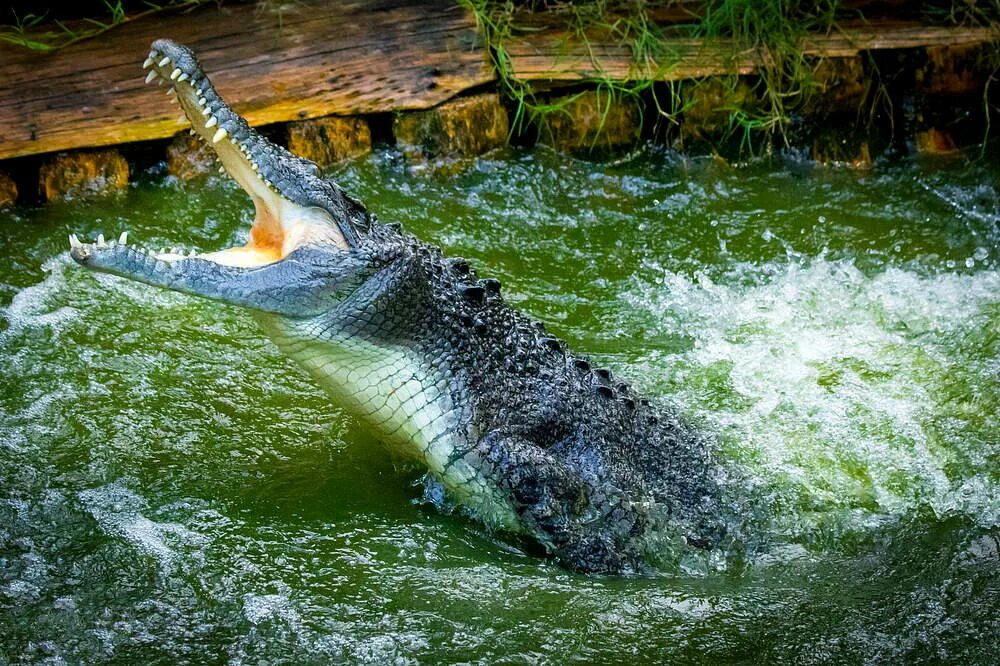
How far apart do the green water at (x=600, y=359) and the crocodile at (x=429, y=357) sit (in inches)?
6.1

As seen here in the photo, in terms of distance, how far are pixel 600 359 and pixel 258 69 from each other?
259 centimetres

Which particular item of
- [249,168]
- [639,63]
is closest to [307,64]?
[639,63]

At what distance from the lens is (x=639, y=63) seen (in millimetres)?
6500

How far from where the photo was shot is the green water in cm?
326

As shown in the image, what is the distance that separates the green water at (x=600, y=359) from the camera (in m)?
3.26

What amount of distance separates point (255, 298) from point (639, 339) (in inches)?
89.8

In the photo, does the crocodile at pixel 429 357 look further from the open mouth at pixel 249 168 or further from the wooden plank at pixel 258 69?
the wooden plank at pixel 258 69

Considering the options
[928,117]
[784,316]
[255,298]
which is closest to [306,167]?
[255,298]

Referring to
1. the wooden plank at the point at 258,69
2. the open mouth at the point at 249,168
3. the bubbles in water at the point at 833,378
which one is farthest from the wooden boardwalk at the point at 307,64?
the open mouth at the point at 249,168

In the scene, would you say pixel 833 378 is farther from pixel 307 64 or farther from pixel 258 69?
pixel 258 69

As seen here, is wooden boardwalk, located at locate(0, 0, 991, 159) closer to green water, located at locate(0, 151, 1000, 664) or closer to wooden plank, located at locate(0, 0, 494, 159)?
wooden plank, located at locate(0, 0, 494, 159)

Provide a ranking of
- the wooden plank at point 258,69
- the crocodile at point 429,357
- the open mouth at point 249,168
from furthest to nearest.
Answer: the wooden plank at point 258,69 < the crocodile at point 429,357 < the open mouth at point 249,168

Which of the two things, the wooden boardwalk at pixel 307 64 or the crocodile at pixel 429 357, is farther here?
the wooden boardwalk at pixel 307 64

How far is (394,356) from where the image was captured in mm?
3773
